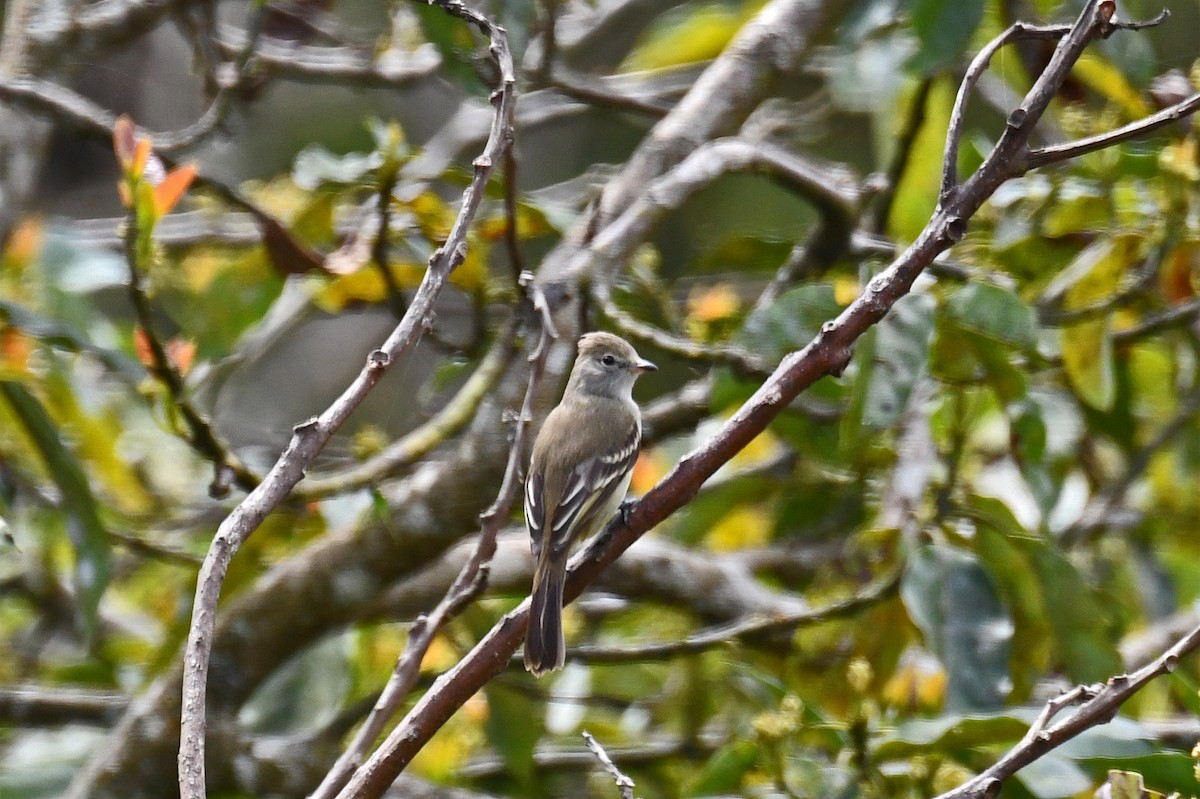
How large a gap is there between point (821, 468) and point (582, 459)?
31.9 inches

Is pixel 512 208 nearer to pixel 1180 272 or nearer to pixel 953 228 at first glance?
pixel 953 228

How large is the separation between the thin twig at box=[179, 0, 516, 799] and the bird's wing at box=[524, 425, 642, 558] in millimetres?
1249

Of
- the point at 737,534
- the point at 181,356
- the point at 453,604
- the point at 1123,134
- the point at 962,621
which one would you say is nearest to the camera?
the point at 1123,134

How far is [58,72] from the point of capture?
398cm

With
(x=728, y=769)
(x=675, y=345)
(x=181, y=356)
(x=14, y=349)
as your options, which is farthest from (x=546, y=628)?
(x=14, y=349)

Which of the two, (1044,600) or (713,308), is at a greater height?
(713,308)

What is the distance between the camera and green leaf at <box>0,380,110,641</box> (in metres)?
2.93

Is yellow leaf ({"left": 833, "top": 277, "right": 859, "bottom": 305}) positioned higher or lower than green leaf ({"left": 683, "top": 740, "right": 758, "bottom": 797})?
higher

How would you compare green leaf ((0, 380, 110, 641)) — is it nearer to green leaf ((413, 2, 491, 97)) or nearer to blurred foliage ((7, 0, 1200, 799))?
blurred foliage ((7, 0, 1200, 799))

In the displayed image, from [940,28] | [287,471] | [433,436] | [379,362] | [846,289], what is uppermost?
[940,28]

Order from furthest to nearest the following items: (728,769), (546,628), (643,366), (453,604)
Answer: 1. (643,366)
2. (728,769)
3. (546,628)
4. (453,604)

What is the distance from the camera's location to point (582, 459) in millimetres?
3365

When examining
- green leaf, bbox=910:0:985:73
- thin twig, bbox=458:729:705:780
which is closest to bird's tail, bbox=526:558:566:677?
thin twig, bbox=458:729:705:780

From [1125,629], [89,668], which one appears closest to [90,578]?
[89,668]
